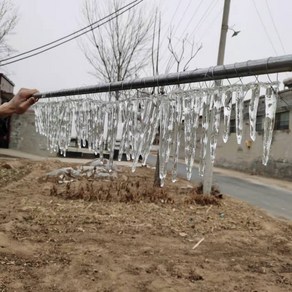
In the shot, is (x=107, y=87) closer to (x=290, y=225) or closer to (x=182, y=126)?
(x=182, y=126)

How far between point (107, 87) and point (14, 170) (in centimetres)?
1301

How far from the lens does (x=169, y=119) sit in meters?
2.68

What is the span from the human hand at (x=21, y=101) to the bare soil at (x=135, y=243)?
264 centimetres

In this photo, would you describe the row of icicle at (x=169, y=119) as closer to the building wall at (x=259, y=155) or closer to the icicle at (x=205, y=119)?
the icicle at (x=205, y=119)

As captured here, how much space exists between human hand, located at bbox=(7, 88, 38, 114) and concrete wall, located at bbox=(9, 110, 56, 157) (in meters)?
20.4

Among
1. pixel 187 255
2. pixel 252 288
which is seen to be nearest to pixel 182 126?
pixel 252 288

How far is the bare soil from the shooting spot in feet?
15.5

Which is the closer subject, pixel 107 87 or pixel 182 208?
pixel 107 87

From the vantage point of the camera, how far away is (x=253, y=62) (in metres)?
1.87

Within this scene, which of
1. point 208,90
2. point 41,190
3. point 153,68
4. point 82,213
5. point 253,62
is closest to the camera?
point 253,62

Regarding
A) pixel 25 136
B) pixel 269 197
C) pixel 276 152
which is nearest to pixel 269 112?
pixel 269 197

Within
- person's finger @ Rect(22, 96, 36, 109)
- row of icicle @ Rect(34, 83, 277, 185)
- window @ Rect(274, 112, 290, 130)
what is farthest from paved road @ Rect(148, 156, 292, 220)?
person's finger @ Rect(22, 96, 36, 109)

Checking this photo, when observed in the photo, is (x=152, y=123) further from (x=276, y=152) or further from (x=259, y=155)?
(x=259, y=155)

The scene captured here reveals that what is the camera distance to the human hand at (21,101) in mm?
2221
